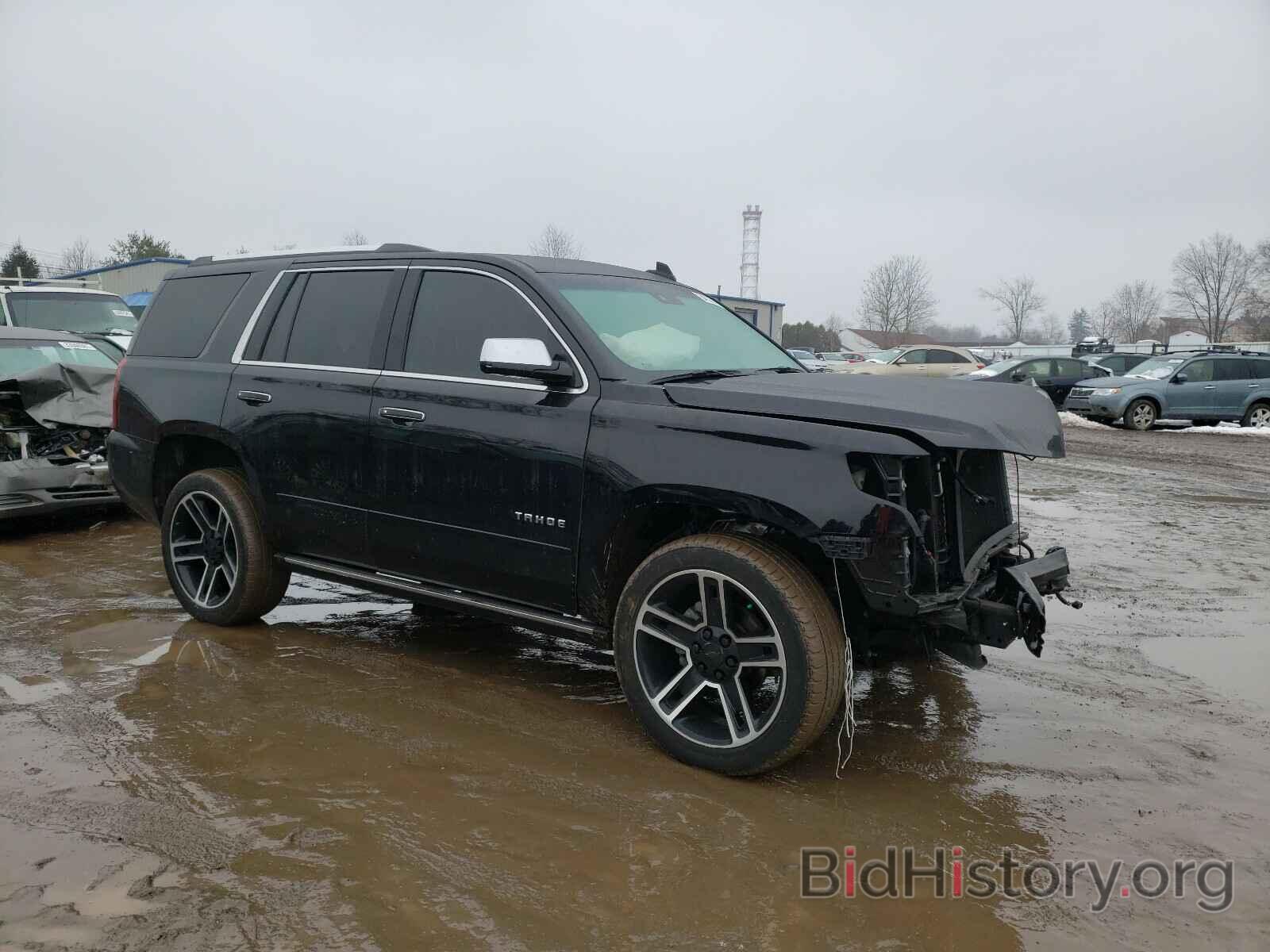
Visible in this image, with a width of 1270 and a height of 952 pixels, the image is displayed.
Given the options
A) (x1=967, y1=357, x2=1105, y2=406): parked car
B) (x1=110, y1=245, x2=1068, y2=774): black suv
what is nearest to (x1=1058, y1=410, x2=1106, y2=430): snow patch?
(x1=967, y1=357, x2=1105, y2=406): parked car

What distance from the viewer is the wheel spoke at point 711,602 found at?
140 inches

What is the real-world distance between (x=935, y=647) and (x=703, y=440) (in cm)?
118

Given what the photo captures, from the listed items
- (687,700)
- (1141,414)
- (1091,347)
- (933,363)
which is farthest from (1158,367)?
(1091,347)

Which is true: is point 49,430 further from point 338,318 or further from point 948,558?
point 948,558

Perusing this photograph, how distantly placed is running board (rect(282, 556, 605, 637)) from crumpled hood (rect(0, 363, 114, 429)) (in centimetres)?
400

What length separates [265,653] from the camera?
488cm

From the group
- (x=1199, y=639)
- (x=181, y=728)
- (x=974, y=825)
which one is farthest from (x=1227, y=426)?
Answer: (x=181, y=728)

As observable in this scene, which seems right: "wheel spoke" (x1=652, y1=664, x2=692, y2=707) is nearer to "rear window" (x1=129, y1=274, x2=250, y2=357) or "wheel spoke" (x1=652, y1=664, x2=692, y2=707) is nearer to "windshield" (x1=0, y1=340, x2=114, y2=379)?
"rear window" (x1=129, y1=274, x2=250, y2=357)

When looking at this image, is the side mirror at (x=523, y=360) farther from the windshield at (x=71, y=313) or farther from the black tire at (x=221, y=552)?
the windshield at (x=71, y=313)

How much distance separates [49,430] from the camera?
313 inches

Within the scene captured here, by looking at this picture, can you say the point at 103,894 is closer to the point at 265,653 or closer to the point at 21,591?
the point at 265,653

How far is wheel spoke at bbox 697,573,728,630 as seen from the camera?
356 cm

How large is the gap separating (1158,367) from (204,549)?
20689mm

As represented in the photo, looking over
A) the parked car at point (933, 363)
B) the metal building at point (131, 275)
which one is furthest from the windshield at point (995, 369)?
the metal building at point (131, 275)
